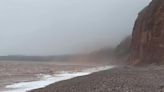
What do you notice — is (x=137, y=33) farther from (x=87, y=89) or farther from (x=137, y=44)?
(x=87, y=89)

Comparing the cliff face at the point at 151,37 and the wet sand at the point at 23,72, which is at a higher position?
the cliff face at the point at 151,37

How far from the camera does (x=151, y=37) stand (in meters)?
67.6

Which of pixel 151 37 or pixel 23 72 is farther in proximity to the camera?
pixel 23 72

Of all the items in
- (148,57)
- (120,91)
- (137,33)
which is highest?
(137,33)

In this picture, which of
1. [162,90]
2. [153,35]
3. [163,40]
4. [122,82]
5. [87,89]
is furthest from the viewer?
[153,35]

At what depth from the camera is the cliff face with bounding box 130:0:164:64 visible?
62.8 m

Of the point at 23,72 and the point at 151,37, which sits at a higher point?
the point at 151,37

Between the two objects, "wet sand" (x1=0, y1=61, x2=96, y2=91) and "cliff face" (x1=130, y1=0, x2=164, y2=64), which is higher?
"cliff face" (x1=130, y1=0, x2=164, y2=64)

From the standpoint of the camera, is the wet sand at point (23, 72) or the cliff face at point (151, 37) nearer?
the wet sand at point (23, 72)

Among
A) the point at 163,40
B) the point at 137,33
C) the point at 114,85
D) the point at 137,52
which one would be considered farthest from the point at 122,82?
the point at 137,33

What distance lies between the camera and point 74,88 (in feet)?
85.1

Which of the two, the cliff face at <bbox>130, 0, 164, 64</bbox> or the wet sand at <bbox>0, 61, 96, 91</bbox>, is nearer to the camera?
the wet sand at <bbox>0, 61, 96, 91</bbox>

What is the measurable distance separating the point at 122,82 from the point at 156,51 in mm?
37960

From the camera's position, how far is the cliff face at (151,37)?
62781mm
